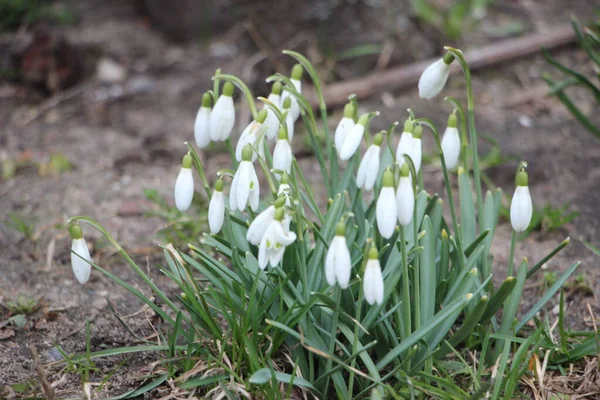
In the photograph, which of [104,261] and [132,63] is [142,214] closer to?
[104,261]

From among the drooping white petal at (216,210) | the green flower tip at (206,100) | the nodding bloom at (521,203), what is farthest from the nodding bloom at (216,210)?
the nodding bloom at (521,203)

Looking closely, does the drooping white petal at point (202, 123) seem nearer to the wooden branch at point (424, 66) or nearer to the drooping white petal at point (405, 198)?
the drooping white petal at point (405, 198)

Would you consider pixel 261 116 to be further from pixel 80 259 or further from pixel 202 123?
pixel 80 259

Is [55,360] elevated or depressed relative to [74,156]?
elevated

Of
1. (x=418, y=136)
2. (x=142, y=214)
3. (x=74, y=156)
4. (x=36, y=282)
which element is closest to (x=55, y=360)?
(x=36, y=282)

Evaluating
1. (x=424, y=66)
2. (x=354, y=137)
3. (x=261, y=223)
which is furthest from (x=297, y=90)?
(x=424, y=66)

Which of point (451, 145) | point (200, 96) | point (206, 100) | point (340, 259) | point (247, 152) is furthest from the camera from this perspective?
point (200, 96)
